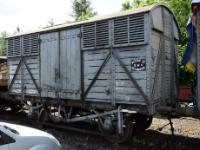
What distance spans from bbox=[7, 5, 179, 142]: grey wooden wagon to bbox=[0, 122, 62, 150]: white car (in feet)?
11.5

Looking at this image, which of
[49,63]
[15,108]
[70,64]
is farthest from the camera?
[15,108]

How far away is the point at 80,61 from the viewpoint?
1125cm

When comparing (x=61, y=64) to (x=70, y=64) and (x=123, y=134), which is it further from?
(x=123, y=134)

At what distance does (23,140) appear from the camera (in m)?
6.36

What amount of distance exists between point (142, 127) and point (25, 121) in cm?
499

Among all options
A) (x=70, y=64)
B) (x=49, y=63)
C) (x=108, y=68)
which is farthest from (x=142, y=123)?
(x=49, y=63)

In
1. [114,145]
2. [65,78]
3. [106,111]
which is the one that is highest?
[65,78]

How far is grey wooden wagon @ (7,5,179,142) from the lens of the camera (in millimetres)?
9766

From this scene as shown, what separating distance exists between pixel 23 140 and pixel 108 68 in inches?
180

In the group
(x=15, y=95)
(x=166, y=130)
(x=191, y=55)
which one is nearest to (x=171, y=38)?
(x=191, y=55)

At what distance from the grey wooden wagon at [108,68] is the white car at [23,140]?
11.5 ft

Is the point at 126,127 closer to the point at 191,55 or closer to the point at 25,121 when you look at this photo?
the point at 191,55

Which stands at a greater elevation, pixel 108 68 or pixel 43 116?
pixel 108 68

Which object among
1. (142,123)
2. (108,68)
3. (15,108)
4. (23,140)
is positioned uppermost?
(108,68)
